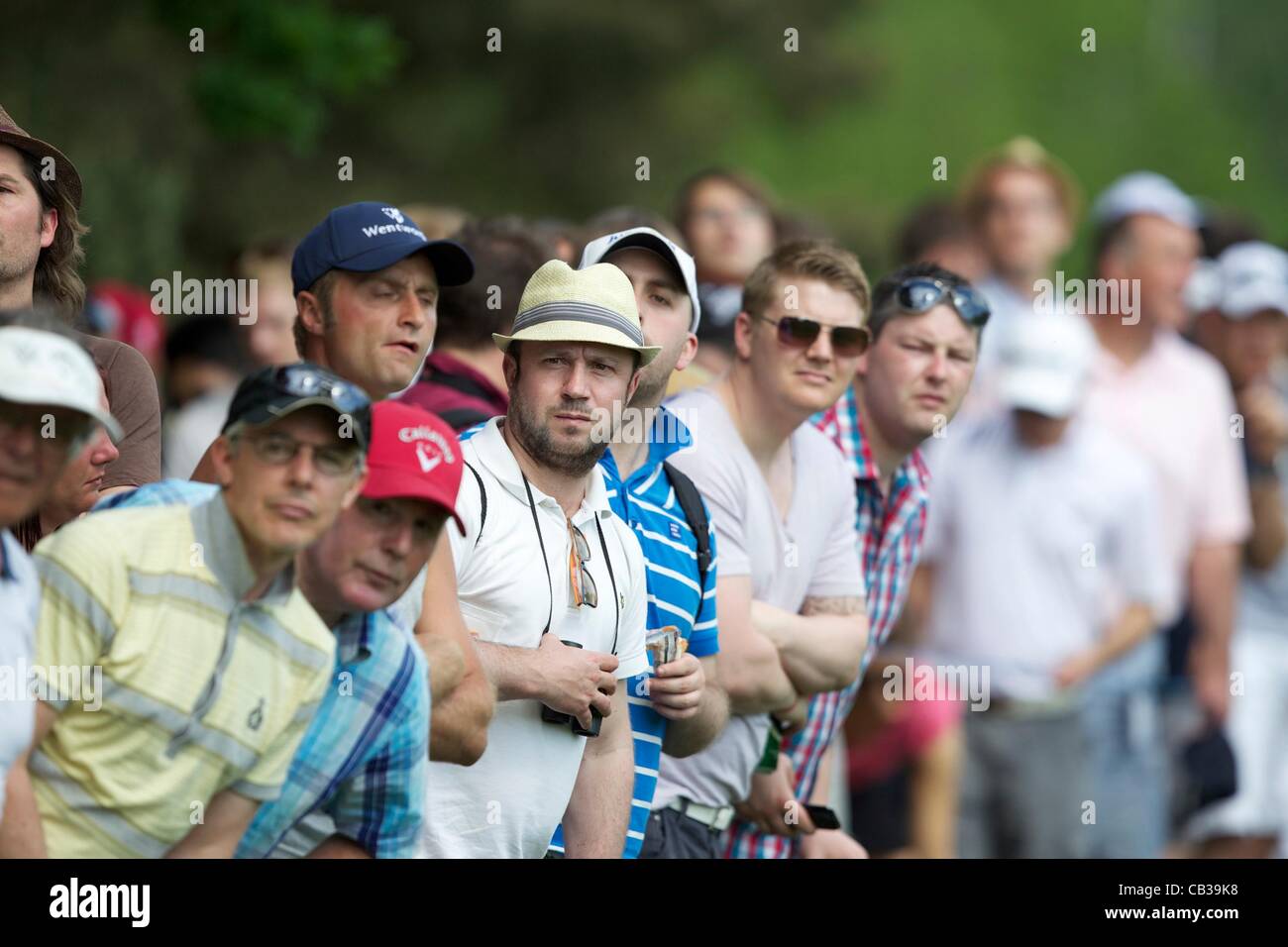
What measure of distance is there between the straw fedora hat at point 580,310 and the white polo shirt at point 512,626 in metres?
0.28

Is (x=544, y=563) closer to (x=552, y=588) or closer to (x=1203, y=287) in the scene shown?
(x=552, y=588)

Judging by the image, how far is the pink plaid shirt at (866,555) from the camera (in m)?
6.70

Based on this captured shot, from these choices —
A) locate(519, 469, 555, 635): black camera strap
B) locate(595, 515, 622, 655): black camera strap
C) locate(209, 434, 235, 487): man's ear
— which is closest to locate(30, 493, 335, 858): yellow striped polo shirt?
locate(209, 434, 235, 487): man's ear

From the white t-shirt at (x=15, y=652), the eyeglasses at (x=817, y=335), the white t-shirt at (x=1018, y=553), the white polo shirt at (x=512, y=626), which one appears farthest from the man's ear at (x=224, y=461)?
the white t-shirt at (x=1018, y=553)

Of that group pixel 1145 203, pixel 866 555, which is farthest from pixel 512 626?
pixel 1145 203

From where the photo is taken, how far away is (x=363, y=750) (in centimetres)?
439

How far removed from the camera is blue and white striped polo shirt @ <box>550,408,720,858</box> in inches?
222

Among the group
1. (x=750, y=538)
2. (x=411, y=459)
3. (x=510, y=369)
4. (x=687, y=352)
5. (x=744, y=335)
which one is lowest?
(x=411, y=459)

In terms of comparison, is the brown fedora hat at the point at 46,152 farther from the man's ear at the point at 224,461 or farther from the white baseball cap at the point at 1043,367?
the white baseball cap at the point at 1043,367

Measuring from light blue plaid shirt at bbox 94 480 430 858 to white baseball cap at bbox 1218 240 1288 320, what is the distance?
735cm

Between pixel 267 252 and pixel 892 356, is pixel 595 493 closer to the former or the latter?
pixel 892 356

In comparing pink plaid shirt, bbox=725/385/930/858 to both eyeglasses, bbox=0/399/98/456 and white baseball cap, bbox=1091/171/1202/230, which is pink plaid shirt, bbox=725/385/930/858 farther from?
white baseball cap, bbox=1091/171/1202/230

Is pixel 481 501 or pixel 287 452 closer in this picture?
pixel 287 452

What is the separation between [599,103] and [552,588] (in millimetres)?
14099
